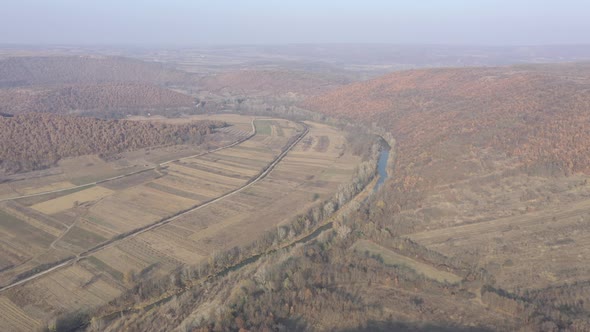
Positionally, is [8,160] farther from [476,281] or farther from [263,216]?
[476,281]

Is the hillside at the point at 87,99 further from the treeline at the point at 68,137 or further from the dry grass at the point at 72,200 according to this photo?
the dry grass at the point at 72,200

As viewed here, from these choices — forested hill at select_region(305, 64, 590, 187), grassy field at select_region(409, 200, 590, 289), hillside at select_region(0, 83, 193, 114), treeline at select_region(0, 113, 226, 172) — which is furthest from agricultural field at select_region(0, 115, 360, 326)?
hillside at select_region(0, 83, 193, 114)

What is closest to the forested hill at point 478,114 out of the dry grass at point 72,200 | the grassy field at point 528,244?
the grassy field at point 528,244

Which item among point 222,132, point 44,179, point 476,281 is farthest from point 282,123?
point 476,281

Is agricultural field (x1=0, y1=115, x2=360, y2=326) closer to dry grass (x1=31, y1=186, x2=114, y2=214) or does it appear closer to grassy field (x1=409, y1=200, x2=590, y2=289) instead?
dry grass (x1=31, y1=186, x2=114, y2=214)

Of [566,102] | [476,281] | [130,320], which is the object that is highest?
[566,102]

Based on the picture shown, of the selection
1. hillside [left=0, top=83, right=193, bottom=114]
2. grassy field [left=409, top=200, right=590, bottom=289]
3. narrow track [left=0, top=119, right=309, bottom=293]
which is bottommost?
narrow track [left=0, top=119, right=309, bottom=293]

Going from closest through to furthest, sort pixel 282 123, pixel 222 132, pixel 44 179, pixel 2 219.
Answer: pixel 2 219 → pixel 44 179 → pixel 222 132 → pixel 282 123
